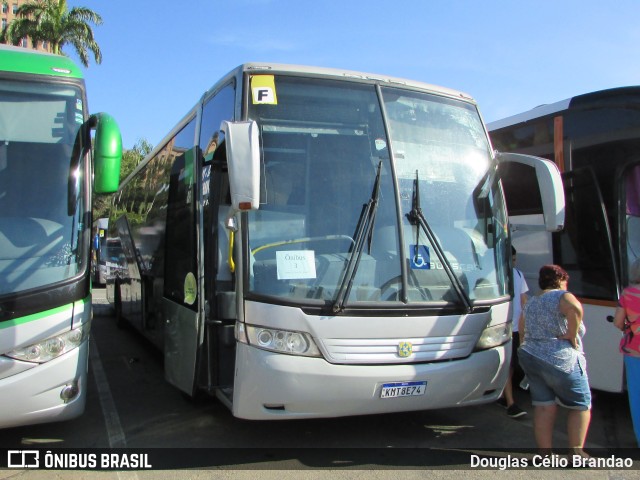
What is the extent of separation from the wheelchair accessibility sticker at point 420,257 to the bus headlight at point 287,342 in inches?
41.5

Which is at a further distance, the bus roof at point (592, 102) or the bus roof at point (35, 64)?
the bus roof at point (592, 102)

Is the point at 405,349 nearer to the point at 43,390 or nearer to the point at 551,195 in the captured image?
the point at 551,195

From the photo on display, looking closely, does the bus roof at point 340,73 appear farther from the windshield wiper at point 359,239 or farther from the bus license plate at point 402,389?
the bus license plate at point 402,389

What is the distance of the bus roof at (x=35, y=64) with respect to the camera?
15.9ft

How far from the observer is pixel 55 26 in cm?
3166

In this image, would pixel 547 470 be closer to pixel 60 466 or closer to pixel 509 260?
pixel 509 260

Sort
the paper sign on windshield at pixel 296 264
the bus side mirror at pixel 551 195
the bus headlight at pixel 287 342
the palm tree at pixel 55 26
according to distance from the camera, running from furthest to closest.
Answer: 1. the palm tree at pixel 55 26
2. the bus side mirror at pixel 551 195
3. the paper sign on windshield at pixel 296 264
4. the bus headlight at pixel 287 342

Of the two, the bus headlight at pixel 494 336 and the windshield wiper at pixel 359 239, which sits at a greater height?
the windshield wiper at pixel 359 239

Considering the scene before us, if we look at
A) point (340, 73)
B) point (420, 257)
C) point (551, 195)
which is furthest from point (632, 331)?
point (340, 73)

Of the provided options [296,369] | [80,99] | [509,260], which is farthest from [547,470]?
[80,99]

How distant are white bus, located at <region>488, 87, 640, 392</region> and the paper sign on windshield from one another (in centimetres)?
313

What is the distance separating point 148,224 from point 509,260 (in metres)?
4.94

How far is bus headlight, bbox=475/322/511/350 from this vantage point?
15.8ft

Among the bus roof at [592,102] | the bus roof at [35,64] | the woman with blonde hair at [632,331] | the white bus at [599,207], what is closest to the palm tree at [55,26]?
the bus roof at [35,64]
